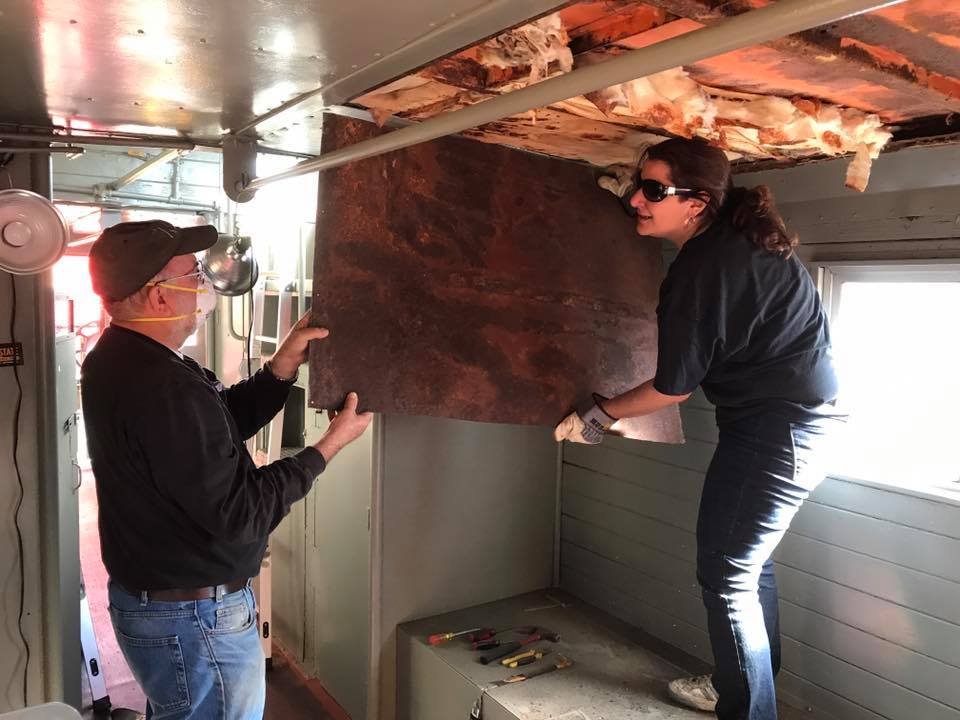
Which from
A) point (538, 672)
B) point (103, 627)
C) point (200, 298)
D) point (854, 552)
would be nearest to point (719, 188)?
point (854, 552)

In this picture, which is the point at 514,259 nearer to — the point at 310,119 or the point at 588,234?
the point at 588,234

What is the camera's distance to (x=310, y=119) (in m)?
1.77

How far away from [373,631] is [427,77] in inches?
74.1

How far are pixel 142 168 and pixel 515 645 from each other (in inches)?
107

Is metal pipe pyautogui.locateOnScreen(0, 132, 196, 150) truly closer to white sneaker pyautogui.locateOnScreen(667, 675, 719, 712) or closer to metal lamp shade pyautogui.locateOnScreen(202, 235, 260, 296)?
metal lamp shade pyautogui.locateOnScreen(202, 235, 260, 296)

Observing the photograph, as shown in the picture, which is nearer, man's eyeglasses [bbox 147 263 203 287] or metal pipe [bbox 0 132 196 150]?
man's eyeglasses [bbox 147 263 203 287]

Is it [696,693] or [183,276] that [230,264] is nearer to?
[183,276]

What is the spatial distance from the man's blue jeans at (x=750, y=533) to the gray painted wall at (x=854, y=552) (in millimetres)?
370

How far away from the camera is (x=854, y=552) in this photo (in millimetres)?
1930

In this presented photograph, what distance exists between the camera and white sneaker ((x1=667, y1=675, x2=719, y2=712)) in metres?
1.99

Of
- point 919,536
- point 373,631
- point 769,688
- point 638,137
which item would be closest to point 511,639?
point 373,631

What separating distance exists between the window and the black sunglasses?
0.66 metres

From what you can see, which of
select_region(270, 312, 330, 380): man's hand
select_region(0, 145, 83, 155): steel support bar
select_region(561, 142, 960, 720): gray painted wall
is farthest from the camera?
select_region(0, 145, 83, 155): steel support bar

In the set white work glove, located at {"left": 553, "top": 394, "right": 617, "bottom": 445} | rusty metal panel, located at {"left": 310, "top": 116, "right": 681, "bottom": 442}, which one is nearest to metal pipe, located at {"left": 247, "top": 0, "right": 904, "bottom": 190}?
rusty metal panel, located at {"left": 310, "top": 116, "right": 681, "bottom": 442}
